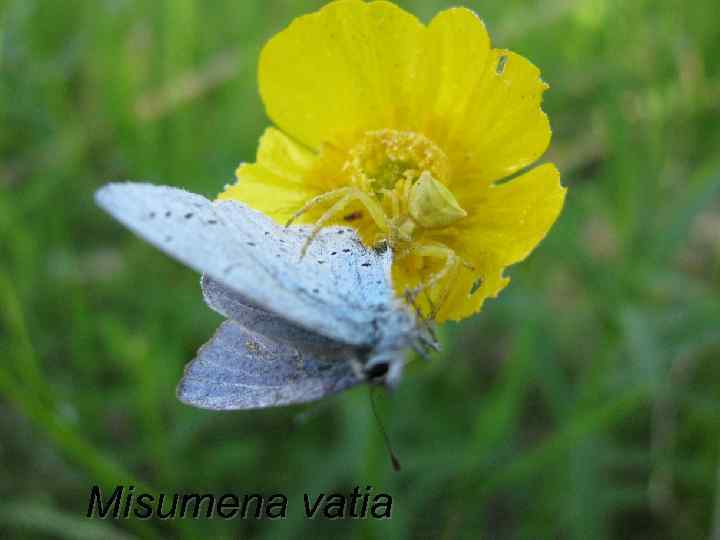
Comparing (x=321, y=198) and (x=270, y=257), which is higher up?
(x=321, y=198)

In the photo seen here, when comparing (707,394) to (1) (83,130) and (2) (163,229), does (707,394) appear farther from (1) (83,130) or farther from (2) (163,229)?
(1) (83,130)

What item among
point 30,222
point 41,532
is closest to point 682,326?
point 41,532

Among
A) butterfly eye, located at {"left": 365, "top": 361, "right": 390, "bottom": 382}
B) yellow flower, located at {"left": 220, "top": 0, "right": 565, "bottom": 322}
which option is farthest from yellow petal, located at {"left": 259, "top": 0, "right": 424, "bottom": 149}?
butterfly eye, located at {"left": 365, "top": 361, "right": 390, "bottom": 382}

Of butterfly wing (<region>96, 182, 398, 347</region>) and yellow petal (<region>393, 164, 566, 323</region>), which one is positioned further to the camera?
yellow petal (<region>393, 164, 566, 323</region>)

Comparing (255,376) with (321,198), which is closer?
(255,376)

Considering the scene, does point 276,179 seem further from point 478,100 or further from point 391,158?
point 478,100

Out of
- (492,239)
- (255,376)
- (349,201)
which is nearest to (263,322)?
(255,376)

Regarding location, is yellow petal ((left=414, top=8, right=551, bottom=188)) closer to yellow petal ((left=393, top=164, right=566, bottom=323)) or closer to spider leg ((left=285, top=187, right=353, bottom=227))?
yellow petal ((left=393, top=164, right=566, bottom=323))
